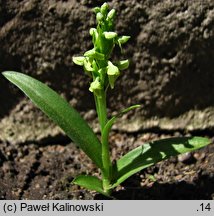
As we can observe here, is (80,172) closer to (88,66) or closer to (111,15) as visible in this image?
(88,66)

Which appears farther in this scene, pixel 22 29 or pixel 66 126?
pixel 22 29

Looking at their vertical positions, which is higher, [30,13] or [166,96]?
[30,13]

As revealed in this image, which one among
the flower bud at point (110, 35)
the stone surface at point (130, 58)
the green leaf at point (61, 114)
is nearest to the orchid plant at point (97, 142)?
the green leaf at point (61, 114)

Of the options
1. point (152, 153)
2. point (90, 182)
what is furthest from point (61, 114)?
point (152, 153)

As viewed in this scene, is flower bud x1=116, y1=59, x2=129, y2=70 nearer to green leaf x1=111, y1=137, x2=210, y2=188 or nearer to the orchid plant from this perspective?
the orchid plant

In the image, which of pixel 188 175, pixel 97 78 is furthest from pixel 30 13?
pixel 188 175

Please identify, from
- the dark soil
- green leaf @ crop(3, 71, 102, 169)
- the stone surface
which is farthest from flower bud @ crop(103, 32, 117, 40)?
the dark soil

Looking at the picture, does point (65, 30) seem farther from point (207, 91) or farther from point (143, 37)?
point (207, 91)
